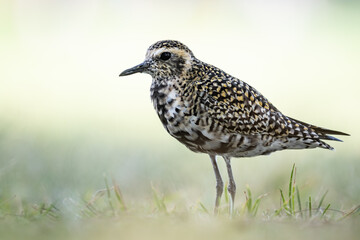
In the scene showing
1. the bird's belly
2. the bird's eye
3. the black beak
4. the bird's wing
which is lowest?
the bird's belly

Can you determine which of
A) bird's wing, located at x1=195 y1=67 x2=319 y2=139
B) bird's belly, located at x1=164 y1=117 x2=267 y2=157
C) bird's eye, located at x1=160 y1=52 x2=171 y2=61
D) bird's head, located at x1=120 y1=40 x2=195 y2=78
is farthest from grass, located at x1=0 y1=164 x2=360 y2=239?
bird's eye, located at x1=160 y1=52 x2=171 y2=61

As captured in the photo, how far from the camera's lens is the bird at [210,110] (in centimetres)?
611

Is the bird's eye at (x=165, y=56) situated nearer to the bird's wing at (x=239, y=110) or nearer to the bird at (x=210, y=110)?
the bird at (x=210, y=110)

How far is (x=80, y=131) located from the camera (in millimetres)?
10086

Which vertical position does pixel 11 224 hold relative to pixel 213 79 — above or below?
below

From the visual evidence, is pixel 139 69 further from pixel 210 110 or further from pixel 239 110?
pixel 239 110

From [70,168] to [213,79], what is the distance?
2.22m

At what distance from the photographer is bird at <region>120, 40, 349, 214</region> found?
20.0 feet

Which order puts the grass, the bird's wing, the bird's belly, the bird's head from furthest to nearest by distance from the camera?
the bird's head → the bird's wing → the bird's belly → the grass

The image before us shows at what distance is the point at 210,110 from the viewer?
242 inches

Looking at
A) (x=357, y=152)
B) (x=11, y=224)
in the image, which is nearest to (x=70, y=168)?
A: (x=11, y=224)

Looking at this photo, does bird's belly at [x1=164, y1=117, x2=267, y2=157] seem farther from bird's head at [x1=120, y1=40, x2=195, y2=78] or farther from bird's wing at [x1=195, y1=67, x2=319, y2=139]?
bird's head at [x1=120, y1=40, x2=195, y2=78]

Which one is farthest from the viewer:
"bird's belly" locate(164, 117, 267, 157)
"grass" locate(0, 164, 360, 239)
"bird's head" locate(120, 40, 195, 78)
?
"bird's head" locate(120, 40, 195, 78)

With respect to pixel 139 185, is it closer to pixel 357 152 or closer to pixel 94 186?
pixel 94 186
